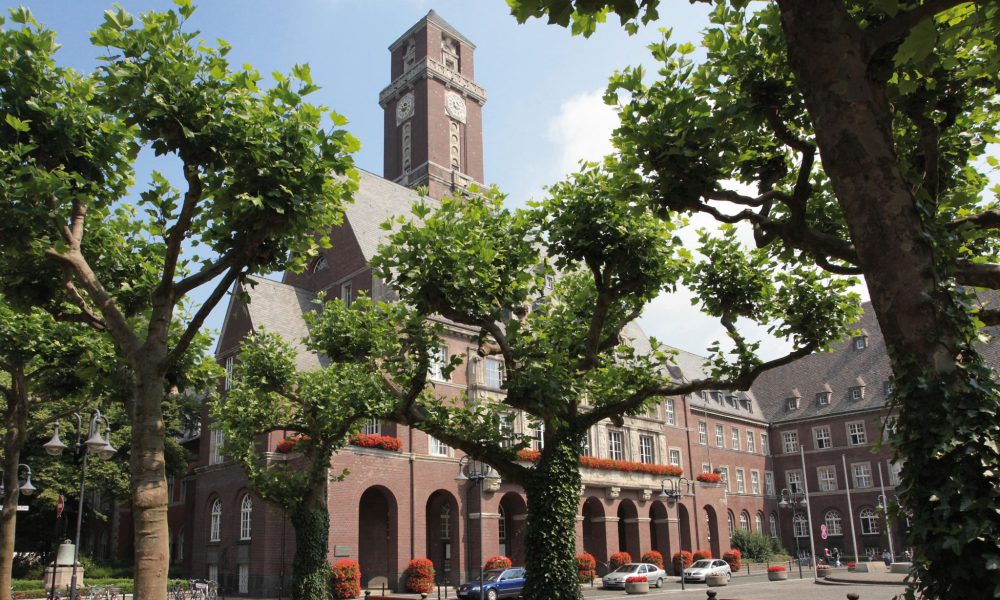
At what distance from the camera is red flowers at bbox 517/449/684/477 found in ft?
134

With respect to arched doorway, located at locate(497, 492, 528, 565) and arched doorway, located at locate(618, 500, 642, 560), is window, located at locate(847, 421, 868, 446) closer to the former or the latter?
arched doorway, located at locate(618, 500, 642, 560)

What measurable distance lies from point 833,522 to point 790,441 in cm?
763

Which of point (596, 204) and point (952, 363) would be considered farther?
point (596, 204)

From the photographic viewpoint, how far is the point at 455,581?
123 feet

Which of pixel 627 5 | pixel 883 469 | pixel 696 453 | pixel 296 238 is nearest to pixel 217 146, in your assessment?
pixel 296 238

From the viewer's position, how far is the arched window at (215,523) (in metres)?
39.2

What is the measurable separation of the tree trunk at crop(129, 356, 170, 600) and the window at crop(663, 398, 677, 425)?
4846 centimetres

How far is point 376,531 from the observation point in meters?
37.5

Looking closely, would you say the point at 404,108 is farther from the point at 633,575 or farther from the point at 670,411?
the point at 633,575

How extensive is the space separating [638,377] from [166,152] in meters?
10.4

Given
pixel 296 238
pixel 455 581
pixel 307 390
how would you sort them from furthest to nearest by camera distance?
pixel 455 581
pixel 307 390
pixel 296 238

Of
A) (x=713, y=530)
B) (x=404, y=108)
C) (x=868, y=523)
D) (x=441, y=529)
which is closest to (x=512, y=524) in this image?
(x=441, y=529)

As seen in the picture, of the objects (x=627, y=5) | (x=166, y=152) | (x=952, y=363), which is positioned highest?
(x=166, y=152)

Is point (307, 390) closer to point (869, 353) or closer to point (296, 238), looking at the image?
point (296, 238)
